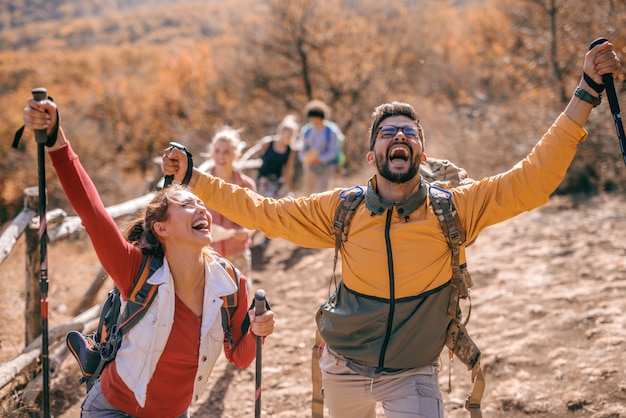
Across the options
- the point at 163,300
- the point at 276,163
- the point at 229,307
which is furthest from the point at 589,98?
the point at 276,163

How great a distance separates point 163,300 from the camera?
2.63m

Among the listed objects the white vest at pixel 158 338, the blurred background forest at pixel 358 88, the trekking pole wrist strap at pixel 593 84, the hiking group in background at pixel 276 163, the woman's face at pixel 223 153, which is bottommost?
the white vest at pixel 158 338

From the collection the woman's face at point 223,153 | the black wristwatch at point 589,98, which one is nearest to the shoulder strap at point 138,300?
the black wristwatch at point 589,98

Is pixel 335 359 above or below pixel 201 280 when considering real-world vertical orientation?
below

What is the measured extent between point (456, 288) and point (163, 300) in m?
1.41

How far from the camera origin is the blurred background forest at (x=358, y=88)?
34.9ft

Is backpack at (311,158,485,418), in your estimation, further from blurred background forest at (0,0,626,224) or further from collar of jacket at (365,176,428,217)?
blurred background forest at (0,0,626,224)

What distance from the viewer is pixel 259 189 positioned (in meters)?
8.65

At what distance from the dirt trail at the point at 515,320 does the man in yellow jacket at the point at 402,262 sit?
1.83 meters

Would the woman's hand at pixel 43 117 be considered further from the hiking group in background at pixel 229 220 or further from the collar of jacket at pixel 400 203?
the hiking group in background at pixel 229 220

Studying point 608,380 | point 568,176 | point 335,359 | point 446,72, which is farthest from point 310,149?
point 446,72

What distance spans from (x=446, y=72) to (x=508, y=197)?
19.2 meters

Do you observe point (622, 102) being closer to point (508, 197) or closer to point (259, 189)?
point (259, 189)

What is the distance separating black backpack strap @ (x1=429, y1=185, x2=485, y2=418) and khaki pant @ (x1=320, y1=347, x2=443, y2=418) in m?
0.17
